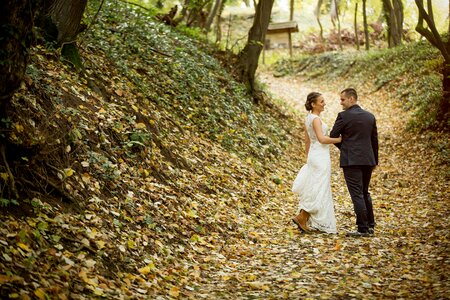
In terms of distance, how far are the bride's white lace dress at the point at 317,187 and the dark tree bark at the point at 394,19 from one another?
21639mm

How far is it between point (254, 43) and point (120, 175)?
9843mm

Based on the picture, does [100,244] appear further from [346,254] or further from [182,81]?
[182,81]

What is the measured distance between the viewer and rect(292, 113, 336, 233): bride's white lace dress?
7512 millimetres

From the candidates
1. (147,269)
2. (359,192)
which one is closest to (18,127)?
(147,269)

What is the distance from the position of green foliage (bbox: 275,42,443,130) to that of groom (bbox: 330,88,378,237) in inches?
327

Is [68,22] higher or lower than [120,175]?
higher

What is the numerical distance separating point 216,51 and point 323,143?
1043cm

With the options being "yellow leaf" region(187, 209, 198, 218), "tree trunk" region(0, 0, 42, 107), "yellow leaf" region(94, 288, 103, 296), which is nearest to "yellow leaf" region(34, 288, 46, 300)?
"yellow leaf" region(94, 288, 103, 296)

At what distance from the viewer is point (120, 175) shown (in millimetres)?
6766

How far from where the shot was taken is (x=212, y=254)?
627 centimetres

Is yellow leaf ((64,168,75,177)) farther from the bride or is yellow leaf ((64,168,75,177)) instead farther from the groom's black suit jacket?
the groom's black suit jacket

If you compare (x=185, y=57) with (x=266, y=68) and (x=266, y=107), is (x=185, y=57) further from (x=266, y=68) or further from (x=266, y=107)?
(x=266, y=68)

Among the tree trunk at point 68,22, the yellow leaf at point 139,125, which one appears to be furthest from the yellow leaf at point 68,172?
the tree trunk at point 68,22

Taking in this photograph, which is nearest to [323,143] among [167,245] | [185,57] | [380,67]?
[167,245]
